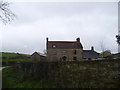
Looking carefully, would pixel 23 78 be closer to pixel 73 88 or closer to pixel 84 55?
pixel 73 88

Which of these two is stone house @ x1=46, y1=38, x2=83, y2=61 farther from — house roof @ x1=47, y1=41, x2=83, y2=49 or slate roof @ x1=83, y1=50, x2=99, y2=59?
slate roof @ x1=83, y1=50, x2=99, y2=59

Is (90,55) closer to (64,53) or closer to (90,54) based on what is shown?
(90,54)

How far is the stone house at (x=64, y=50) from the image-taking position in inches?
1722

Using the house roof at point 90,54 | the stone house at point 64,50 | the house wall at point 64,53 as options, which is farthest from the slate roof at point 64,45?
the house roof at point 90,54

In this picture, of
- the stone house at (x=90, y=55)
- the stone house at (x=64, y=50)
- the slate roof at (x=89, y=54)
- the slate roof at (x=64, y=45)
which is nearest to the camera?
the stone house at (x=64, y=50)

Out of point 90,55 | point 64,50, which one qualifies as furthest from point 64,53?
point 90,55

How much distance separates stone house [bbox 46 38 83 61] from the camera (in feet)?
144

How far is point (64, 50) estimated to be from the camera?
145 feet

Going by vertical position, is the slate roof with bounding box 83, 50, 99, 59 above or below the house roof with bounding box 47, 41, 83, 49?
below

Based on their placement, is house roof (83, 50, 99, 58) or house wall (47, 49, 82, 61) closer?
house wall (47, 49, 82, 61)

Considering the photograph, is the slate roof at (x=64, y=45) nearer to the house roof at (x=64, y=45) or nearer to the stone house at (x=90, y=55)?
the house roof at (x=64, y=45)

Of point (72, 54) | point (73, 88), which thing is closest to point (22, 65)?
point (73, 88)

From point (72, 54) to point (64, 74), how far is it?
23.4m

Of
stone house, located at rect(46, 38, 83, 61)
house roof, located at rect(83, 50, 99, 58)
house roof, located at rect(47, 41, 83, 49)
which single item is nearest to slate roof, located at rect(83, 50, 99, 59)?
house roof, located at rect(83, 50, 99, 58)
